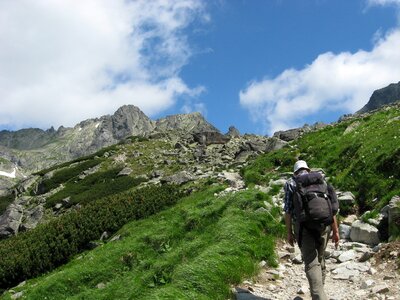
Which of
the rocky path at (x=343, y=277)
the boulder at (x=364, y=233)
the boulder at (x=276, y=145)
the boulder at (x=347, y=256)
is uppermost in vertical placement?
the boulder at (x=276, y=145)

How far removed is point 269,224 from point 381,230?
10.7ft

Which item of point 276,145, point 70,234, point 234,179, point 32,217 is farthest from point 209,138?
point 70,234

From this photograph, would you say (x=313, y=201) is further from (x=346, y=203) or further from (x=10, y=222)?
(x=10, y=222)

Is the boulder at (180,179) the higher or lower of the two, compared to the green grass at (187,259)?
higher

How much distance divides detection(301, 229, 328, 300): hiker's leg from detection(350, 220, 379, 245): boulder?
14.3ft

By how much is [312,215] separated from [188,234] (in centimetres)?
777

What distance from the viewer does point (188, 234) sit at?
52.1 feet

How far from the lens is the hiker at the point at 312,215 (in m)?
8.79

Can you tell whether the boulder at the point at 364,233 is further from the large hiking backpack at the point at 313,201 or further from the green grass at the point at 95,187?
the green grass at the point at 95,187

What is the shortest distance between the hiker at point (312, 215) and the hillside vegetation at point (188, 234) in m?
2.11

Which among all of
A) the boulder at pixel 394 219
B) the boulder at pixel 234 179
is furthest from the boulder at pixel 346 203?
the boulder at pixel 234 179

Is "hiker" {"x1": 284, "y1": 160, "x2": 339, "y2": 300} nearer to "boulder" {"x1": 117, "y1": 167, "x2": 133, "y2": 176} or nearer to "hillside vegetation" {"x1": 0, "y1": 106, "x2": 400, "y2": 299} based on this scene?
"hillside vegetation" {"x1": 0, "y1": 106, "x2": 400, "y2": 299}

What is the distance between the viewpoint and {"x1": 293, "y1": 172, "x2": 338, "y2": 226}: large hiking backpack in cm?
880

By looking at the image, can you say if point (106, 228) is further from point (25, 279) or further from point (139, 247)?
point (139, 247)
